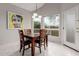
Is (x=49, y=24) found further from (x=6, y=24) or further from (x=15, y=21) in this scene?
(x=6, y=24)

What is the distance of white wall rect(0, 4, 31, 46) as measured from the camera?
11.0 feet

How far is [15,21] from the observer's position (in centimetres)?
338

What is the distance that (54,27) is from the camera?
3303mm

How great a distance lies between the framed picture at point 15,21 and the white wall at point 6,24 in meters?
0.12

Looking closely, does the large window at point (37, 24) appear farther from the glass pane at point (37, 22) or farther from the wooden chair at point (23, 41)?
the wooden chair at point (23, 41)

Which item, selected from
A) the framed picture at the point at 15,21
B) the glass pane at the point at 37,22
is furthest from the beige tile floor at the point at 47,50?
the glass pane at the point at 37,22

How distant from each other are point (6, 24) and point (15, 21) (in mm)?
394

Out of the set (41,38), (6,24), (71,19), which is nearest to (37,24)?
(41,38)

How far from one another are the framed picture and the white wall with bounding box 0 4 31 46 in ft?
0.40

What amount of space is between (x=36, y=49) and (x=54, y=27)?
93 centimetres

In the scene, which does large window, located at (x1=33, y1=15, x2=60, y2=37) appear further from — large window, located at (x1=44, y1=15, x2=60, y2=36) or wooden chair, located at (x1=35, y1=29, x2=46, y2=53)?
wooden chair, located at (x1=35, y1=29, x2=46, y2=53)

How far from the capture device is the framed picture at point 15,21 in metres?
3.38

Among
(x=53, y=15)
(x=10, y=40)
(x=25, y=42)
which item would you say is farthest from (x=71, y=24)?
(x=10, y=40)

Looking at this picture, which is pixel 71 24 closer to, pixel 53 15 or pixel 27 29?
pixel 53 15
